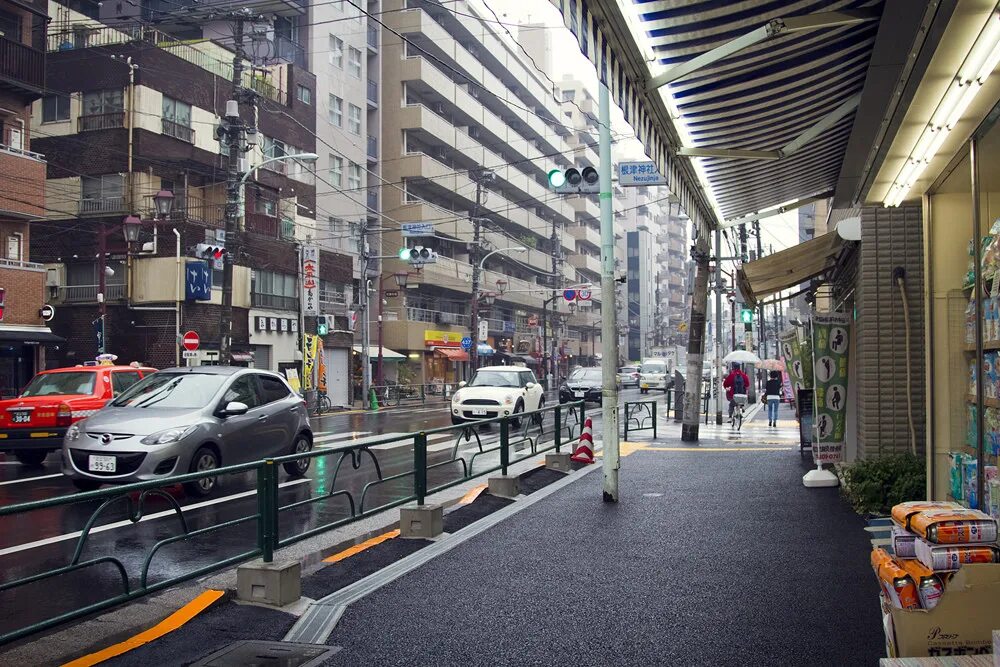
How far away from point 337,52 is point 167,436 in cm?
4190

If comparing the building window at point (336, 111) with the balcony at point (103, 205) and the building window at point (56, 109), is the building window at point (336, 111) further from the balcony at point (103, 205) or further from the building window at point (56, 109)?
the balcony at point (103, 205)

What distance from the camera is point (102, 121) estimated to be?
118ft

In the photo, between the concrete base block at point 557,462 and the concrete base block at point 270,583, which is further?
the concrete base block at point 557,462

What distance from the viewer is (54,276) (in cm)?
3691

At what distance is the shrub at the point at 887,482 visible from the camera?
9039 millimetres

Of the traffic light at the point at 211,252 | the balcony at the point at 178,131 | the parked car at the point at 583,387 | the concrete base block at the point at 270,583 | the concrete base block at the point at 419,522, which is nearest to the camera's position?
the concrete base block at the point at 270,583

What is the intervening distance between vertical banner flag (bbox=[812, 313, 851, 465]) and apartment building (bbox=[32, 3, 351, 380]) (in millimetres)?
26755

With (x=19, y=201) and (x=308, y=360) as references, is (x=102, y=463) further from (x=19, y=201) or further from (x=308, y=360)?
(x=308, y=360)

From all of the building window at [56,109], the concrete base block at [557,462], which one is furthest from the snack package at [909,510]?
the building window at [56,109]

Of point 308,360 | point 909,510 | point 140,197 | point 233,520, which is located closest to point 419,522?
point 233,520

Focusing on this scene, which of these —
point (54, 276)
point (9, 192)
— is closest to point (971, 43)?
point (9, 192)

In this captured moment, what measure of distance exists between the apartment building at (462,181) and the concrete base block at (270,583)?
41.7 meters

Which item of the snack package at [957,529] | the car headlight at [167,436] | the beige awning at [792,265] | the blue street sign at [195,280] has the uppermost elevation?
the blue street sign at [195,280]

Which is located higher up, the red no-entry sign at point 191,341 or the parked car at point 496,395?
the red no-entry sign at point 191,341
